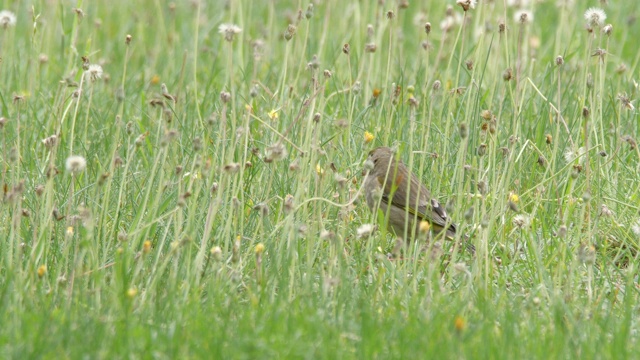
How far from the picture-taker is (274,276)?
5160 millimetres

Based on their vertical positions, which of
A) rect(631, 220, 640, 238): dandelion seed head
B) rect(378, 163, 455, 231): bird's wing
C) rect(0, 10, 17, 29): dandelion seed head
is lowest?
rect(378, 163, 455, 231): bird's wing

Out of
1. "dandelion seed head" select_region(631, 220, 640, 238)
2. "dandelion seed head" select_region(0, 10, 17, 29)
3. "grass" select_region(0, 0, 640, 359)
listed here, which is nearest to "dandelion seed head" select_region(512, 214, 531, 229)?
"grass" select_region(0, 0, 640, 359)

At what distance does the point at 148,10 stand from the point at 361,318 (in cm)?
714

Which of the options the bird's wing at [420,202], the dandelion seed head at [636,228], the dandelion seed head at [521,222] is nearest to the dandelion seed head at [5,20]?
the bird's wing at [420,202]

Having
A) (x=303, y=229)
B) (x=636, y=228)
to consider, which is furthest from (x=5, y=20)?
(x=636, y=228)

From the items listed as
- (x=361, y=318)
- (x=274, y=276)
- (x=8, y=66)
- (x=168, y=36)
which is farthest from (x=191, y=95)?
(x=361, y=318)

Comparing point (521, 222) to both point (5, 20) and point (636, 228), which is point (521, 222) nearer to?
point (636, 228)

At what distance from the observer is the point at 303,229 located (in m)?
5.18

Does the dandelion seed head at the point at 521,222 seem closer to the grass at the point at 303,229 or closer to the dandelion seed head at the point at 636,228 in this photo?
the grass at the point at 303,229

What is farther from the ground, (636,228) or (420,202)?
(636,228)

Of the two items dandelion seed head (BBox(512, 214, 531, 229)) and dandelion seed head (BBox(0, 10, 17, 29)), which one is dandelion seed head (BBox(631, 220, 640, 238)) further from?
dandelion seed head (BBox(0, 10, 17, 29))

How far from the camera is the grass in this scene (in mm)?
4480

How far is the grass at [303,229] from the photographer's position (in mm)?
4480

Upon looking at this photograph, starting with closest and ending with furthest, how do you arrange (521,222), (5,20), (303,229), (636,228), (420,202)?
(303,229), (521,222), (636,228), (5,20), (420,202)
